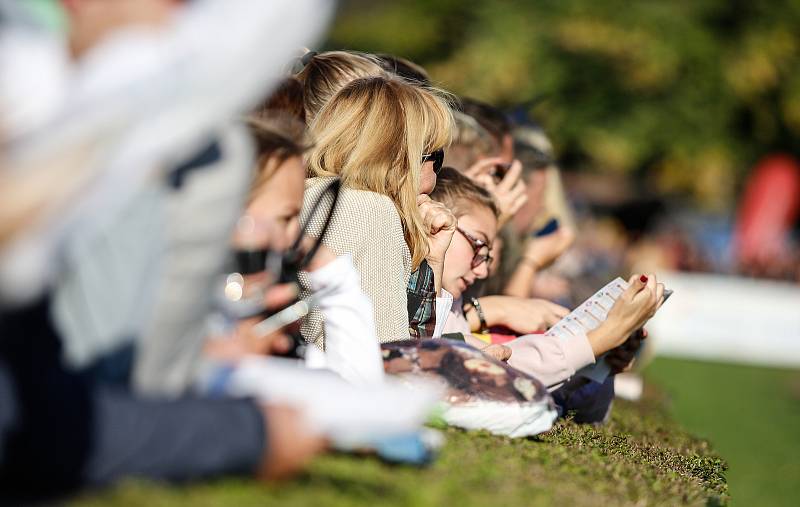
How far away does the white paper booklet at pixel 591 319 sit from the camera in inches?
195

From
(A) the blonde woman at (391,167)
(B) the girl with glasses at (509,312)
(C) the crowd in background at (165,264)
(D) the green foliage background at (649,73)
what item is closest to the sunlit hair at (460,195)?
(B) the girl with glasses at (509,312)

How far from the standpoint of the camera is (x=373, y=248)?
4406mm

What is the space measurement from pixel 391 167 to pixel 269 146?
1.46 metres

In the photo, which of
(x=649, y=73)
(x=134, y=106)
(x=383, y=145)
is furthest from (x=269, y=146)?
(x=649, y=73)

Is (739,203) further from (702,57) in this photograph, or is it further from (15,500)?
(15,500)

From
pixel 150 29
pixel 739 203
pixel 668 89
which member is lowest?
pixel 739 203

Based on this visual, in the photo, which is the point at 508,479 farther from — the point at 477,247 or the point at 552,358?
the point at 477,247

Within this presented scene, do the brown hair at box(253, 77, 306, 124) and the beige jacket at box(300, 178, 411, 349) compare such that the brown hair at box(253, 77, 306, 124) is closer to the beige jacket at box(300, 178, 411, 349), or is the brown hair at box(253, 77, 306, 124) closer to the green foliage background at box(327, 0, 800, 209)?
→ the beige jacket at box(300, 178, 411, 349)

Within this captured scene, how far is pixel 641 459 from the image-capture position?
181 inches

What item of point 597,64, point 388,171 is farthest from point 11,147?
point 597,64

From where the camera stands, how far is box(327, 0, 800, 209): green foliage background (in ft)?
96.8

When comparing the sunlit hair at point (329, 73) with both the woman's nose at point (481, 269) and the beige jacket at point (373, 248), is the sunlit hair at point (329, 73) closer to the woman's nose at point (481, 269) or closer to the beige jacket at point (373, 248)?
the beige jacket at point (373, 248)

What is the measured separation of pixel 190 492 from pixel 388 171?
235cm

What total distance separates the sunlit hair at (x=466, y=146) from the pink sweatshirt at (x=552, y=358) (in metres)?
1.55
